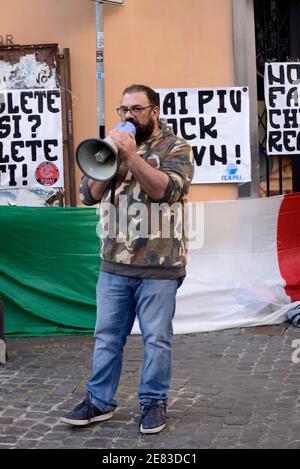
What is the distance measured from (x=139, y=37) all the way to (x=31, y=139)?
4.22ft

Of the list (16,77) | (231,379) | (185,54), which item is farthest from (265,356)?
(16,77)

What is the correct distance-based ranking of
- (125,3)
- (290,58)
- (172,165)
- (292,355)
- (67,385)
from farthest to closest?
(290,58) < (125,3) < (292,355) < (67,385) < (172,165)

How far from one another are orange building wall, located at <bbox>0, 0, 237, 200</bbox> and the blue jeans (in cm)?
308

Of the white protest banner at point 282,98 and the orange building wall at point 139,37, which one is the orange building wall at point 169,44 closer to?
the orange building wall at point 139,37

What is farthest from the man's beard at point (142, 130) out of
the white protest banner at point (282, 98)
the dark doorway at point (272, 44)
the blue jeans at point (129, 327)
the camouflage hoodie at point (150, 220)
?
the dark doorway at point (272, 44)

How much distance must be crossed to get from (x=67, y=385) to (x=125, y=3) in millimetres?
3448

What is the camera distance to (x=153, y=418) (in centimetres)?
476

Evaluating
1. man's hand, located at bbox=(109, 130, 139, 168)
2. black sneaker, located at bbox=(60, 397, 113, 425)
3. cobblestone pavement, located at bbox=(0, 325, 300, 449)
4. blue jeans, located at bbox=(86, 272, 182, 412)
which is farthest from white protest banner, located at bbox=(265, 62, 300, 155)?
black sneaker, located at bbox=(60, 397, 113, 425)

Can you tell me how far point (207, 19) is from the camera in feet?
24.3

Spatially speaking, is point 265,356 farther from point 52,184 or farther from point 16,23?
point 16,23

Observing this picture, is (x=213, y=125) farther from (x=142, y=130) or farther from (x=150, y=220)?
(x=150, y=220)

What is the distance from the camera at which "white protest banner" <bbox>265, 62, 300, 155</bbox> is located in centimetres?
761

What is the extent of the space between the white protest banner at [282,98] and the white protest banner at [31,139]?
1862 millimetres

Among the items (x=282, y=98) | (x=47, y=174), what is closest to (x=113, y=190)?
(x=47, y=174)
